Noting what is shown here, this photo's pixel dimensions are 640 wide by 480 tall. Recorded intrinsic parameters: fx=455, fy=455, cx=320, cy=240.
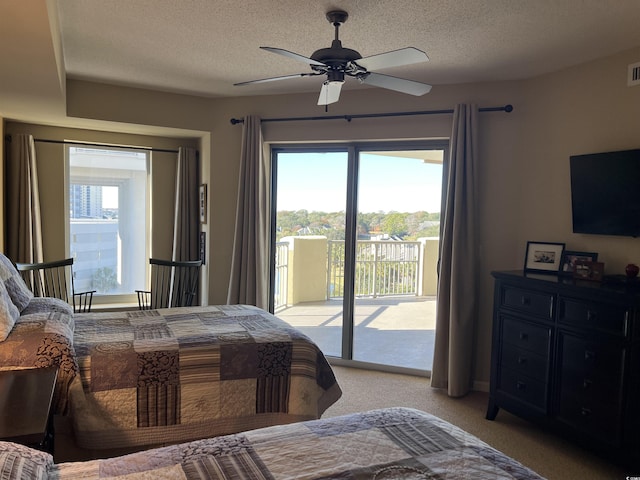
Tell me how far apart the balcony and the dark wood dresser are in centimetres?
117

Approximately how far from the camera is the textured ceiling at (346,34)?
254cm

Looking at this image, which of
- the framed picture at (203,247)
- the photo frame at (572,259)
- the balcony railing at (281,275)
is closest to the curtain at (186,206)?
the framed picture at (203,247)

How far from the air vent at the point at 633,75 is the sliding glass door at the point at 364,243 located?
1.53 meters

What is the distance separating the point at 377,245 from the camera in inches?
177

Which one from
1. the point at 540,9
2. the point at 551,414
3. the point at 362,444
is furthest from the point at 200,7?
the point at 551,414

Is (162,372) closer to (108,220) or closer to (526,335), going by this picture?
(526,335)

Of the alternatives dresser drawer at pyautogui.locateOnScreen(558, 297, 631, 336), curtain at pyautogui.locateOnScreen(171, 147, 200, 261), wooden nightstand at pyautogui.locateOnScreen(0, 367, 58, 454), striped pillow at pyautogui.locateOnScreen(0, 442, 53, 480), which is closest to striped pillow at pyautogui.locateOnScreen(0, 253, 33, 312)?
wooden nightstand at pyautogui.locateOnScreen(0, 367, 58, 454)

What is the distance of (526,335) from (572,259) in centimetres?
66

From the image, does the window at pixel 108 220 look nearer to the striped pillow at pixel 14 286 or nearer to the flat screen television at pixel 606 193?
the striped pillow at pixel 14 286

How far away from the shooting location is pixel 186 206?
496 centimetres

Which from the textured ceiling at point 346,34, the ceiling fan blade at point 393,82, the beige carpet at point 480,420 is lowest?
the beige carpet at point 480,420

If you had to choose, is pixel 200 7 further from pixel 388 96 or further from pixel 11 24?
pixel 388 96

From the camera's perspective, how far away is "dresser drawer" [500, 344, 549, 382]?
296 cm

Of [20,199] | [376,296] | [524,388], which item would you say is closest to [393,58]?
[524,388]
